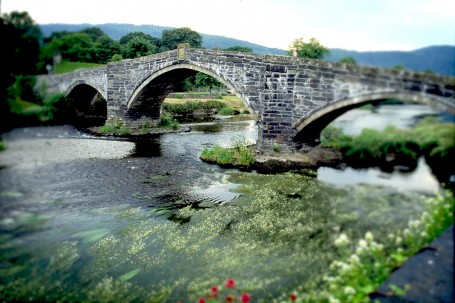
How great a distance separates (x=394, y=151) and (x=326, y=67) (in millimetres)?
7343

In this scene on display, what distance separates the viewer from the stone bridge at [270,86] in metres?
4.42

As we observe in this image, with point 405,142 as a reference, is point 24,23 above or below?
above

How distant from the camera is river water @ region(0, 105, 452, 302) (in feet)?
11.6

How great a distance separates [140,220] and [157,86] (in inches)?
516

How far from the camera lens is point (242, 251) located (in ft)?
23.1

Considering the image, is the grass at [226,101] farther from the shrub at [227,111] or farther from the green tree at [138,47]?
the green tree at [138,47]

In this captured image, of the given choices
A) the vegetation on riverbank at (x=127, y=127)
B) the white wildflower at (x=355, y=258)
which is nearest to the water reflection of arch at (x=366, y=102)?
the white wildflower at (x=355, y=258)

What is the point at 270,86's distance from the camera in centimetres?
1350

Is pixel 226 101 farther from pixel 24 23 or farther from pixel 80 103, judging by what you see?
pixel 24 23

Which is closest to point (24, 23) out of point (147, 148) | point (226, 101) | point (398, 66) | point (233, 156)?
point (398, 66)

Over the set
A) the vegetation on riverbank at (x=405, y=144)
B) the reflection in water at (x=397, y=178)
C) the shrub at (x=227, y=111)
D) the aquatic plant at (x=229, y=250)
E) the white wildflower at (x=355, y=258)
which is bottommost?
the aquatic plant at (x=229, y=250)

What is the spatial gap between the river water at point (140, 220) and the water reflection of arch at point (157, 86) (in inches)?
239

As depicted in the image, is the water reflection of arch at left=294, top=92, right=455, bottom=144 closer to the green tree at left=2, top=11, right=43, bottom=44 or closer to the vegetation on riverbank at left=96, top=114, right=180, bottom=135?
the green tree at left=2, top=11, right=43, bottom=44

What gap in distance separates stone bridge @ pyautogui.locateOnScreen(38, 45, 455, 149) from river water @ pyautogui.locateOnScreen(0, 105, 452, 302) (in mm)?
483
